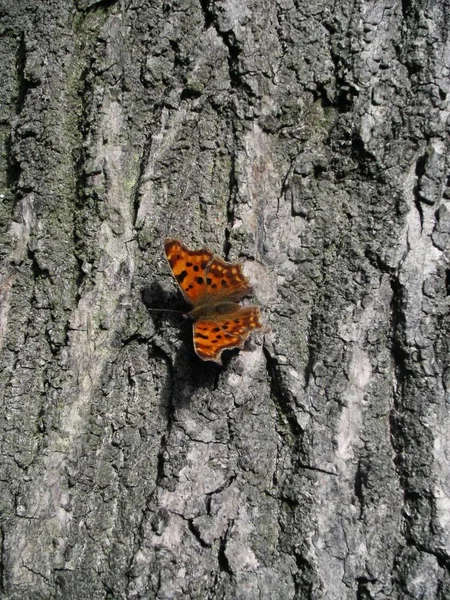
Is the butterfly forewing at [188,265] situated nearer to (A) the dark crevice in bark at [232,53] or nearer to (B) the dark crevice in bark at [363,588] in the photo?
(A) the dark crevice in bark at [232,53]

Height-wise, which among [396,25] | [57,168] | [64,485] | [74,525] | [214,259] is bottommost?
[74,525]

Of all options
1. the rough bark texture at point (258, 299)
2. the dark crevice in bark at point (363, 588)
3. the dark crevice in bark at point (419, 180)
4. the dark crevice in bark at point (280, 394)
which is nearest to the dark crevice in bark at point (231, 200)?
the rough bark texture at point (258, 299)

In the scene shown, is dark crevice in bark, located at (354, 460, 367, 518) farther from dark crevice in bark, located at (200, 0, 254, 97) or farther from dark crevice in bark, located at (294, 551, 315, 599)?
dark crevice in bark, located at (200, 0, 254, 97)

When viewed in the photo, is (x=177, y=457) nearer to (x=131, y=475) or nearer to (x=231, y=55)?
(x=131, y=475)

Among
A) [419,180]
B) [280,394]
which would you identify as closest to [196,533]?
[280,394]

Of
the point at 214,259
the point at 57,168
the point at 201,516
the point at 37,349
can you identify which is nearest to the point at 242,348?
the point at 214,259
